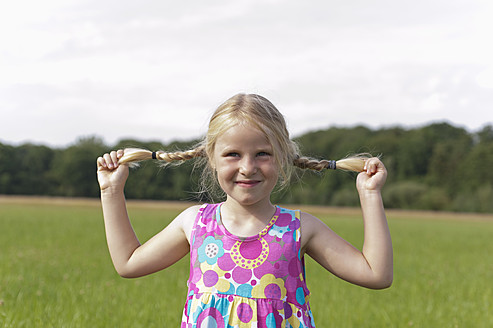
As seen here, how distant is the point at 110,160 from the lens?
295 centimetres

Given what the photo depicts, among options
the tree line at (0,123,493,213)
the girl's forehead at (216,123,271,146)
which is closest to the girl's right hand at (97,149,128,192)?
the girl's forehead at (216,123,271,146)

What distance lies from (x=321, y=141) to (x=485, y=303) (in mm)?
69546

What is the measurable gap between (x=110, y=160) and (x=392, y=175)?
66.9 meters

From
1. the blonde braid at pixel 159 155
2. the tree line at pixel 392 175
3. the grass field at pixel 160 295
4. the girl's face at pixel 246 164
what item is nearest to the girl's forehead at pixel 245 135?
the girl's face at pixel 246 164

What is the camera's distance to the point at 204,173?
294 centimetres

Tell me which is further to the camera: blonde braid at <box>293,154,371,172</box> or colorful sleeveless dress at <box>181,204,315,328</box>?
blonde braid at <box>293,154,371,172</box>

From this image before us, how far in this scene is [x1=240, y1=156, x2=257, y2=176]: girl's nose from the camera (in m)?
2.56

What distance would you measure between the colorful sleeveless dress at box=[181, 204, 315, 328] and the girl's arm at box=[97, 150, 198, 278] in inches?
9.0

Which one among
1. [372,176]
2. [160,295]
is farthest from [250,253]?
[160,295]

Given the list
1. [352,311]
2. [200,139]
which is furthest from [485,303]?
[200,139]

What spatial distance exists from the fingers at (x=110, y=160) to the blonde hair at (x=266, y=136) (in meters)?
0.04

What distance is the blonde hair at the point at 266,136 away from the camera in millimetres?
2627

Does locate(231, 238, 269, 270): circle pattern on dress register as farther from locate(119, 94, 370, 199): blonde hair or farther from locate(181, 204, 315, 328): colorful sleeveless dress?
locate(119, 94, 370, 199): blonde hair

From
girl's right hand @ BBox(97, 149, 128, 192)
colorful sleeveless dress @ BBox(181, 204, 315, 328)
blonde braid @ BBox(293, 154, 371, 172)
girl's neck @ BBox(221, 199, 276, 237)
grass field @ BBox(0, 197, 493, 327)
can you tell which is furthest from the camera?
grass field @ BBox(0, 197, 493, 327)
